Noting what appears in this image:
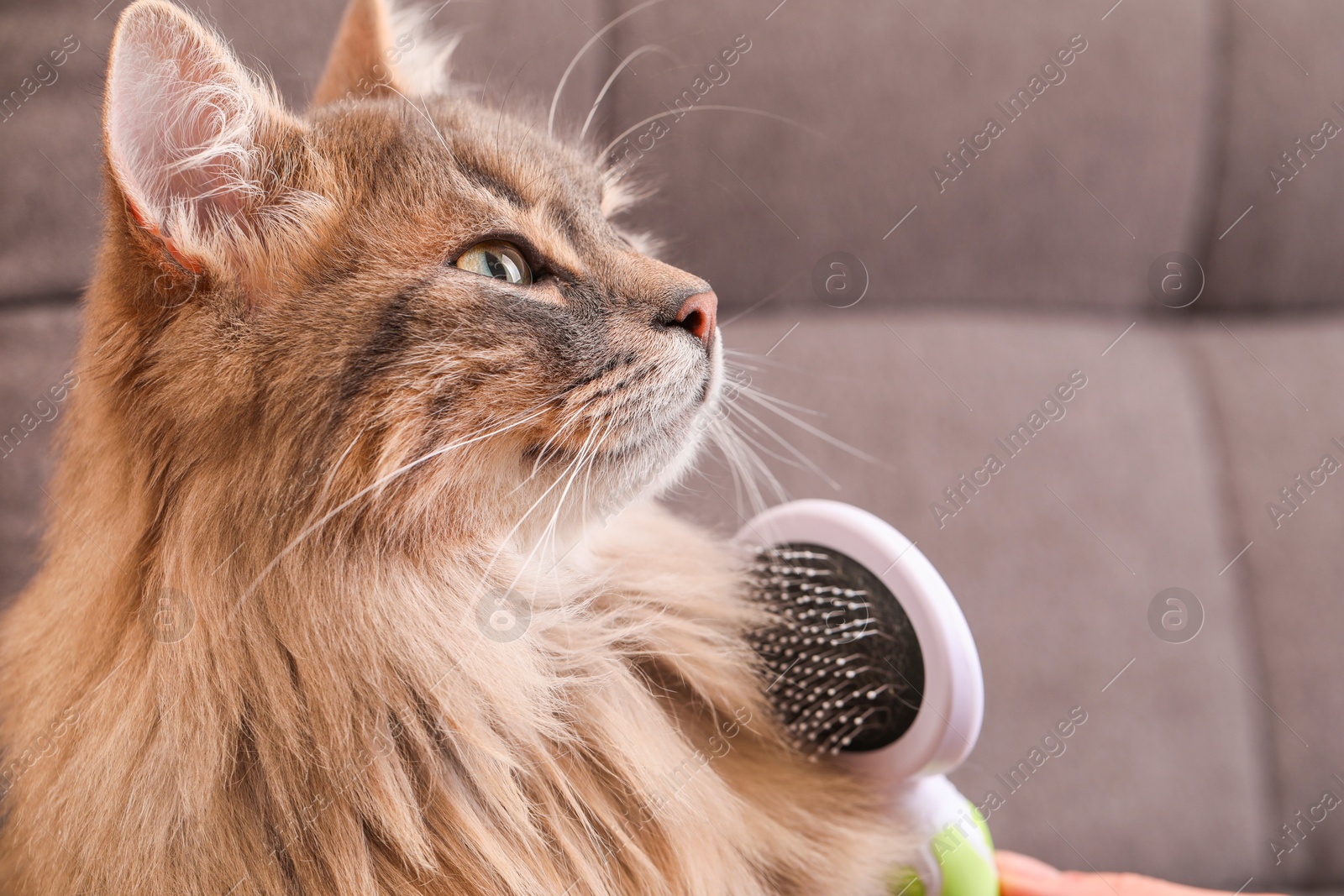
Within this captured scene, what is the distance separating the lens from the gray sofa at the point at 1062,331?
5.21 ft

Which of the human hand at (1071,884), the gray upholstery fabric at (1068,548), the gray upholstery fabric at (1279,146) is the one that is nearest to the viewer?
the human hand at (1071,884)

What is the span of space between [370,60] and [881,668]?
93cm

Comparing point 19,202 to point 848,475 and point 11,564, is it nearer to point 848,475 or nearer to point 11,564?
point 11,564

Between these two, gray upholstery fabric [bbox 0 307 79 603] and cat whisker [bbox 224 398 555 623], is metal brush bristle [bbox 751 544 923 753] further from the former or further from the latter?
gray upholstery fabric [bbox 0 307 79 603]

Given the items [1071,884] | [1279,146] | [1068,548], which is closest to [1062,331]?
[1068,548]

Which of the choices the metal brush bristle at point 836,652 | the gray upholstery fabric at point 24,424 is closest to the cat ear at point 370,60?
the gray upholstery fabric at point 24,424

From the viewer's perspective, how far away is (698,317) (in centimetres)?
84

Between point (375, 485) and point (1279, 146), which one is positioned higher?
point (1279, 146)

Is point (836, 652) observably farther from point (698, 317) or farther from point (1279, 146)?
point (1279, 146)

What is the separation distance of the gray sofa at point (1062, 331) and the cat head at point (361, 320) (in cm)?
68

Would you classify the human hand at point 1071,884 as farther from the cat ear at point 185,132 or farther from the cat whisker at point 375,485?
the cat ear at point 185,132

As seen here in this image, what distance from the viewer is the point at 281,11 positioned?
137 cm

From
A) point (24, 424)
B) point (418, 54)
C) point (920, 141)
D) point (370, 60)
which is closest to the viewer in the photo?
point (370, 60)

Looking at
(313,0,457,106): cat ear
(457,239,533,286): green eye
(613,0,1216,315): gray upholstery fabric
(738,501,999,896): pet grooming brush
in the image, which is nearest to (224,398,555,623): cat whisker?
(457,239,533,286): green eye
